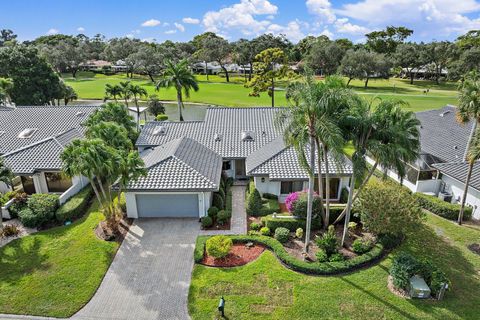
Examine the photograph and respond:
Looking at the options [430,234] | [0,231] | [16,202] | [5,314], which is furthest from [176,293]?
[430,234]

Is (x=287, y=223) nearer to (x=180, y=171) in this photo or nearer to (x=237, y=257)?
(x=237, y=257)

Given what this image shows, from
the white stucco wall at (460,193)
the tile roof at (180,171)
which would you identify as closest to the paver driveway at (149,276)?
the tile roof at (180,171)

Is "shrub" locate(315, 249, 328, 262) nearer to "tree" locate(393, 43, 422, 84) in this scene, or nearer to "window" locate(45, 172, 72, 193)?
"window" locate(45, 172, 72, 193)

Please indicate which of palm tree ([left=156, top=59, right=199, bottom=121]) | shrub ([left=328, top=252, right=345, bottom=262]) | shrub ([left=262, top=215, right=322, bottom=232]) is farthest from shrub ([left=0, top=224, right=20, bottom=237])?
palm tree ([left=156, top=59, right=199, bottom=121])

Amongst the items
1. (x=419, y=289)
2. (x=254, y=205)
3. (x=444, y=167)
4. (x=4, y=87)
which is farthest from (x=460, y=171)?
(x=4, y=87)

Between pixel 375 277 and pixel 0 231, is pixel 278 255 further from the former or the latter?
pixel 0 231

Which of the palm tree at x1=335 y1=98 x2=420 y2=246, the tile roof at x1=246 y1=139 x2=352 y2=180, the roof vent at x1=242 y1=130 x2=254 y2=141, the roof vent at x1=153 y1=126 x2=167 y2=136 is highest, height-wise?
the palm tree at x1=335 y1=98 x2=420 y2=246

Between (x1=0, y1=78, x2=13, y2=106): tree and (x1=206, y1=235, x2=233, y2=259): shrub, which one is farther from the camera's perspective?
(x1=0, y1=78, x2=13, y2=106): tree
